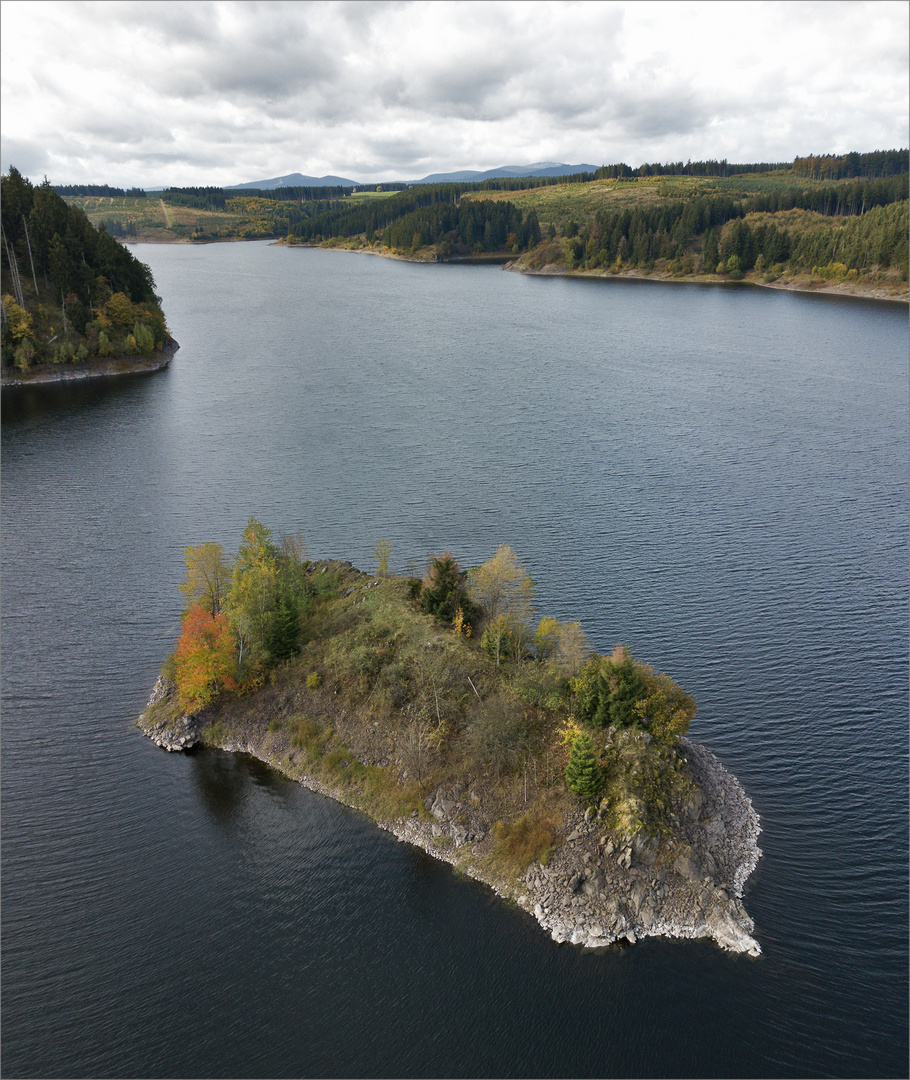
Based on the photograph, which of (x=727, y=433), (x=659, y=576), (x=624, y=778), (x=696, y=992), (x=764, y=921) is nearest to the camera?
(x=696, y=992)

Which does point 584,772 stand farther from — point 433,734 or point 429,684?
point 429,684

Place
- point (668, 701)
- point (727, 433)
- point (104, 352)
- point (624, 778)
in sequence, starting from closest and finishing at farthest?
point (624, 778) → point (668, 701) → point (727, 433) → point (104, 352)

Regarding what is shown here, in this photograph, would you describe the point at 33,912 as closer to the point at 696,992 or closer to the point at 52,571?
the point at 696,992

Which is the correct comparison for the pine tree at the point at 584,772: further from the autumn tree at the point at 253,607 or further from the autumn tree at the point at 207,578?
the autumn tree at the point at 207,578

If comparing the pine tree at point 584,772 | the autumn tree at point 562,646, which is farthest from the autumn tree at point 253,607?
the pine tree at point 584,772

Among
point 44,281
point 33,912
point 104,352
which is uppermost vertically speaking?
point 44,281

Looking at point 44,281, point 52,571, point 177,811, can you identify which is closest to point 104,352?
point 44,281

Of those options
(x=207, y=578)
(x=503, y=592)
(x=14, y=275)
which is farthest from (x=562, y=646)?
(x=14, y=275)
